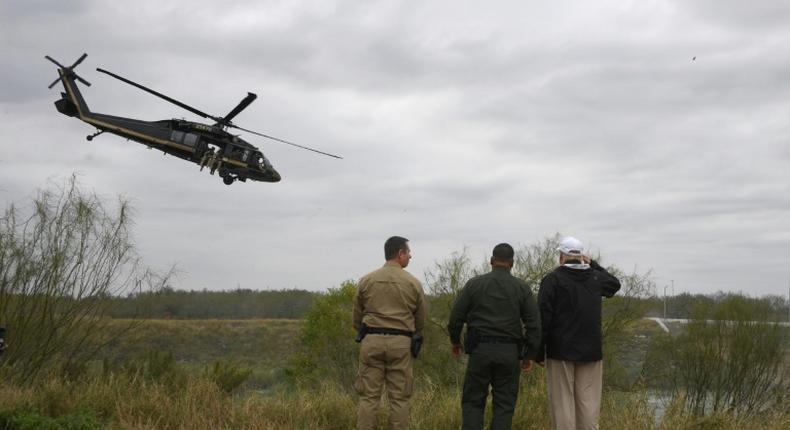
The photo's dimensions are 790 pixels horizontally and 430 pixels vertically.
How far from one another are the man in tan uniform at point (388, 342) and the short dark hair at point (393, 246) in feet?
0.42

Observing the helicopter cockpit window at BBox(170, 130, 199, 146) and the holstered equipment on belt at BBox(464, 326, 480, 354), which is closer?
the holstered equipment on belt at BBox(464, 326, 480, 354)

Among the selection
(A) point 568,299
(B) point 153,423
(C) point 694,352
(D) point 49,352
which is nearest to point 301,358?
(C) point 694,352

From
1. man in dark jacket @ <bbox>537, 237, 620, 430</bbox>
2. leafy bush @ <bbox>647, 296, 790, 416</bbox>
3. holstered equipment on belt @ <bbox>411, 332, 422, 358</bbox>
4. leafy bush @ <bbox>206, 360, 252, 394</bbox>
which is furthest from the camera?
leafy bush @ <bbox>647, 296, 790, 416</bbox>

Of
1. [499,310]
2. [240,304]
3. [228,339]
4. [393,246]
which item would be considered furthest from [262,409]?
[240,304]

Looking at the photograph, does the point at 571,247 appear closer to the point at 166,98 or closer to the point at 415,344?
the point at 415,344

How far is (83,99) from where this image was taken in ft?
63.3

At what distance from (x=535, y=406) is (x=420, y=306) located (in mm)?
1993

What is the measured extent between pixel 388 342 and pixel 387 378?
1.25 feet

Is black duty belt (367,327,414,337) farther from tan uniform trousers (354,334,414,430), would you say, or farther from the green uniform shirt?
the green uniform shirt

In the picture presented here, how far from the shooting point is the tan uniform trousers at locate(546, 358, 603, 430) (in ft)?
23.3

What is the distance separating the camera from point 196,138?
1861 centimetres

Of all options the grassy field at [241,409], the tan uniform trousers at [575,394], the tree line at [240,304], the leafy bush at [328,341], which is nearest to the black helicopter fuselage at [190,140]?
the grassy field at [241,409]

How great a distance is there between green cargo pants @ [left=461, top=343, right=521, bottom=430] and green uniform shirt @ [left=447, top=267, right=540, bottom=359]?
15 cm

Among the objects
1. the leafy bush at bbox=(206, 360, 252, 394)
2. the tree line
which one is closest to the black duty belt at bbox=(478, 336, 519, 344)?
the leafy bush at bbox=(206, 360, 252, 394)
